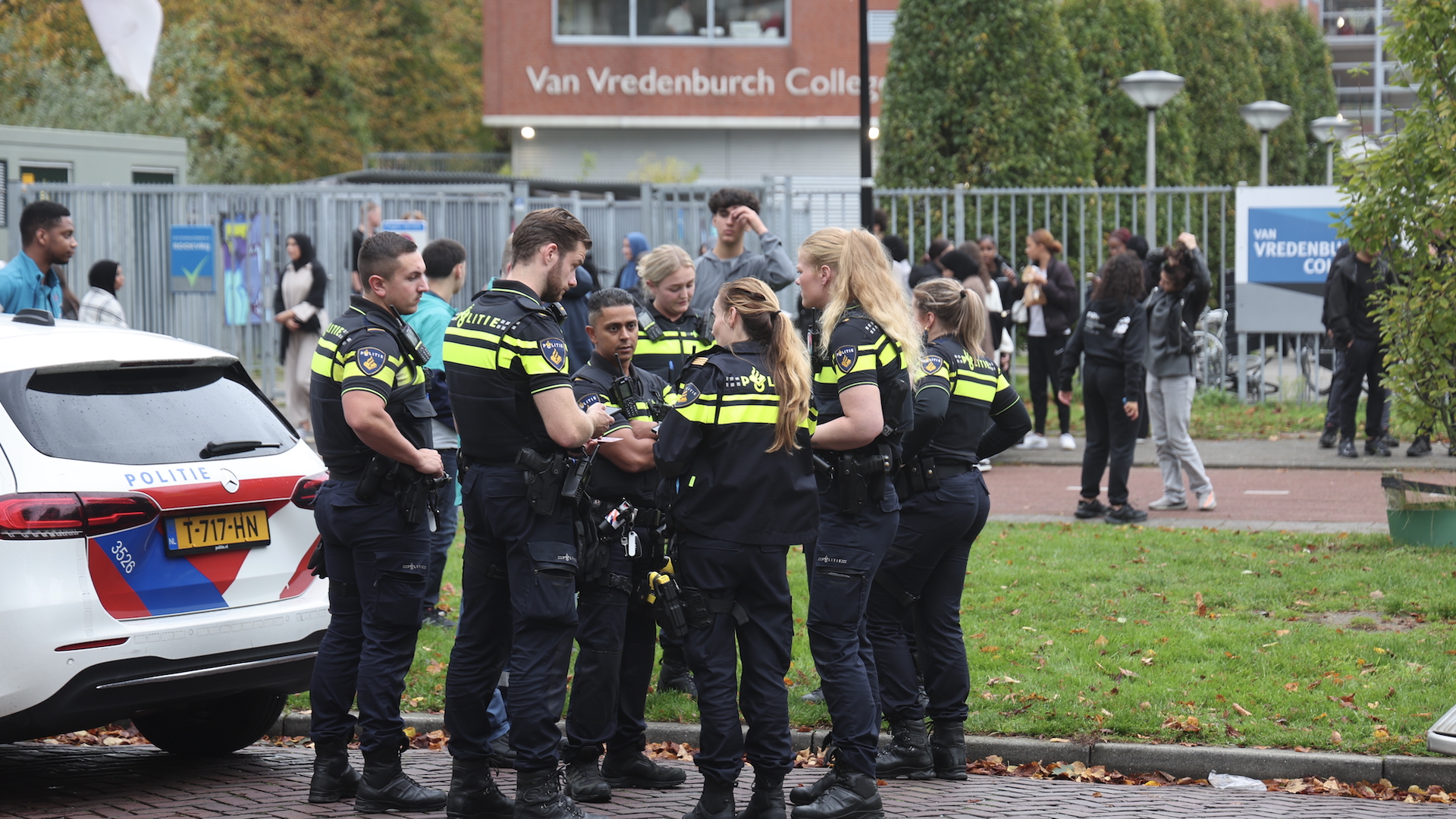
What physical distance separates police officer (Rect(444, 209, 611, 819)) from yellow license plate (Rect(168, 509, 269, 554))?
0.90m

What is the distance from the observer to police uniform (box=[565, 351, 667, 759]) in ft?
18.1

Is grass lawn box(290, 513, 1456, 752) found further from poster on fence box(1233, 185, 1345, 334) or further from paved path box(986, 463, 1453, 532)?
poster on fence box(1233, 185, 1345, 334)

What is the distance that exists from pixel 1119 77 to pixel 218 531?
82.8ft

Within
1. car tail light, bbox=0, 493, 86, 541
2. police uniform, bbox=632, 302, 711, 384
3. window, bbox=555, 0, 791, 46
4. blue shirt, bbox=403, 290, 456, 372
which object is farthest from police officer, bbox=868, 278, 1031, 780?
window, bbox=555, 0, 791, 46

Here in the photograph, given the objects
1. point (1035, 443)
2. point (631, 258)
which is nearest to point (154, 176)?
point (631, 258)

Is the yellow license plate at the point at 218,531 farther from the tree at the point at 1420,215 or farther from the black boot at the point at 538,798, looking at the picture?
the tree at the point at 1420,215

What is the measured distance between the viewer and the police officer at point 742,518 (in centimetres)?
511

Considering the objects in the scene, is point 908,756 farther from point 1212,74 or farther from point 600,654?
point 1212,74

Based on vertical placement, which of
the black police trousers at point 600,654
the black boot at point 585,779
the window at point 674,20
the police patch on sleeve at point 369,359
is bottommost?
the black boot at point 585,779

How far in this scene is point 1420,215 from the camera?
9.41 m

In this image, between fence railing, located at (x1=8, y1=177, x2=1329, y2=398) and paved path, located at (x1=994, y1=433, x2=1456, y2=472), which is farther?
fence railing, located at (x1=8, y1=177, x2=1329, y2=398)

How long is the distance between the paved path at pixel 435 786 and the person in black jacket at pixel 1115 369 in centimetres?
514

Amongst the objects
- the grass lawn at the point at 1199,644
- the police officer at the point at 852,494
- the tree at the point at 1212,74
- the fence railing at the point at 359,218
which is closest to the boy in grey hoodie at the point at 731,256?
the grass lawn at the point at 1199,644

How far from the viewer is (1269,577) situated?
8.94 m
